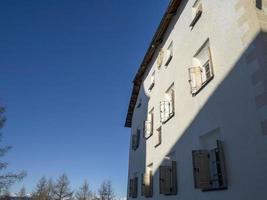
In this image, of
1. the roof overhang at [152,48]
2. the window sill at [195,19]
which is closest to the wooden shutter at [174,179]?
the window sill at [195,19]

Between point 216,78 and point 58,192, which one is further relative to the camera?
point 58,192

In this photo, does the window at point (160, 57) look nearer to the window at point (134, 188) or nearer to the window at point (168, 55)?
the window at point (168, 55)

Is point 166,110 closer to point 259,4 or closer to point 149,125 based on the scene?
point 149,125

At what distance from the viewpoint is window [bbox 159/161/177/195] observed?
794cm

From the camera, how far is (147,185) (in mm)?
10875

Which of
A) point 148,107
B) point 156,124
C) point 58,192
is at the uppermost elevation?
point 148,107

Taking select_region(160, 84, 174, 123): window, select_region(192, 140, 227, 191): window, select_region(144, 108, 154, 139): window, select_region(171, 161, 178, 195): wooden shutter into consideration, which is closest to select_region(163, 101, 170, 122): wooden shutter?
select_region(160, 84, 174, 123): window

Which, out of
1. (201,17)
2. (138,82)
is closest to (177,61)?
(201,17)

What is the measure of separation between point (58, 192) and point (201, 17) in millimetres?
54530

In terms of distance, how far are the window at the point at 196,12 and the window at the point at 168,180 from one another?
200 inches

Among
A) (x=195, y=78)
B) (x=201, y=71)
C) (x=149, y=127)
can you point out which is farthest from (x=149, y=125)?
(x=201, y=71)

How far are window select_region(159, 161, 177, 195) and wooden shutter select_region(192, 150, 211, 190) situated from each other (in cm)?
189

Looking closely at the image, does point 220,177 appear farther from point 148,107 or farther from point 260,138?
point 148,107

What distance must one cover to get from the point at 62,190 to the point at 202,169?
54.2 metres
